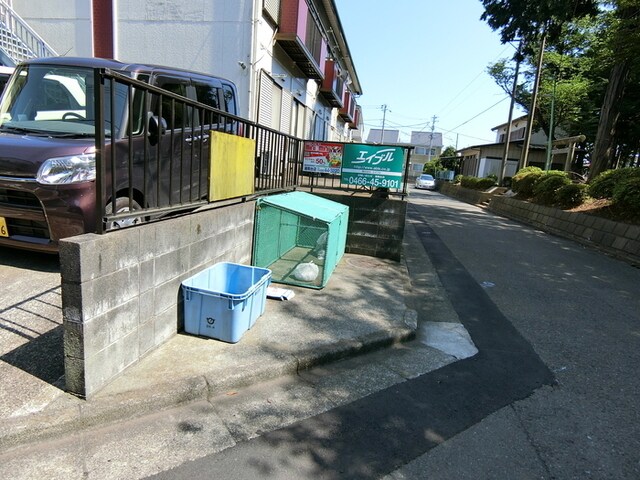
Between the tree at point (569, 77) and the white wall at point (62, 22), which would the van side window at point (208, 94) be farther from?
the tree at point (569, 77)

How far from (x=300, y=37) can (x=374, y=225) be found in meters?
6.84

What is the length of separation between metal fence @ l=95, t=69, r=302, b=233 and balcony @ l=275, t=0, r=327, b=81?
5478mm

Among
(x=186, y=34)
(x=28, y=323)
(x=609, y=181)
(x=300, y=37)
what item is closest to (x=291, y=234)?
(x=28, y=323)

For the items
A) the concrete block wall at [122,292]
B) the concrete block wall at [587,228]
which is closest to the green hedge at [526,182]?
the concrete block wall at [587,228]

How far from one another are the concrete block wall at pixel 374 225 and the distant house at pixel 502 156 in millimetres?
26874

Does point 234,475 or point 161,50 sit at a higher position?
point 161,50

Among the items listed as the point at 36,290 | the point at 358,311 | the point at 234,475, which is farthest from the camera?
the point at 358,311

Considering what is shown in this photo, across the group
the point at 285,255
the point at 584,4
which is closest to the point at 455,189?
the point at 584,4

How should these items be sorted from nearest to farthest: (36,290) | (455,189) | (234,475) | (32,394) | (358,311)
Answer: (234,475) < (32,394) < (36,290) < (358,311) < (455,189)

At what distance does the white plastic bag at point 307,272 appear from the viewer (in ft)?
16.7

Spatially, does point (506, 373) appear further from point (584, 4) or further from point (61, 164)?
point (584, 4)

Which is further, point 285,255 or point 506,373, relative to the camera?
point 285,255

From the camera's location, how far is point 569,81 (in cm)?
2580

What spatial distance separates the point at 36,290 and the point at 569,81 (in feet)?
101
